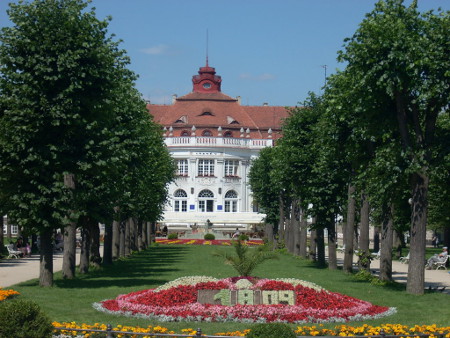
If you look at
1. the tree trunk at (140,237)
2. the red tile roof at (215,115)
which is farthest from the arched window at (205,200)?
the tree trunk at (140,237)

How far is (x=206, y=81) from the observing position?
5571 inches

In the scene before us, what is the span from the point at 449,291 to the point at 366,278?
4.14 m

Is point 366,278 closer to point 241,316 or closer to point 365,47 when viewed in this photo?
point 365,47

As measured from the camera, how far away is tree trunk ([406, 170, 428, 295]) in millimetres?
24484

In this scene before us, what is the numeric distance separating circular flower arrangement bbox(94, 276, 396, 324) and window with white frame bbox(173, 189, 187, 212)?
103502mm

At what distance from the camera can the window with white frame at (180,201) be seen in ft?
409

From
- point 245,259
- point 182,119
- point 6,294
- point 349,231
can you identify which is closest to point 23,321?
point 6,294

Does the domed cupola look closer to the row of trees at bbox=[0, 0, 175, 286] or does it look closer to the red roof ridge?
the red roof ridge

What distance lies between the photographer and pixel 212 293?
19578 millimetres

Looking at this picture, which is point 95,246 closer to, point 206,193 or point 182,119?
point 206,193

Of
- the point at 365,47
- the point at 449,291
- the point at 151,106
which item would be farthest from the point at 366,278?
the point at 151,106

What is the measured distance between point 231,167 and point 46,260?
102m

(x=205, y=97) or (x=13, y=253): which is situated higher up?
(x=205, y=97)

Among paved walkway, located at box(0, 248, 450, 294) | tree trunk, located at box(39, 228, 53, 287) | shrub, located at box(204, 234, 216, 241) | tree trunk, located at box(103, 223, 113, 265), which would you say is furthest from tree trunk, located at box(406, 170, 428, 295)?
shrub, located at box(204, 234, 216, 241)
